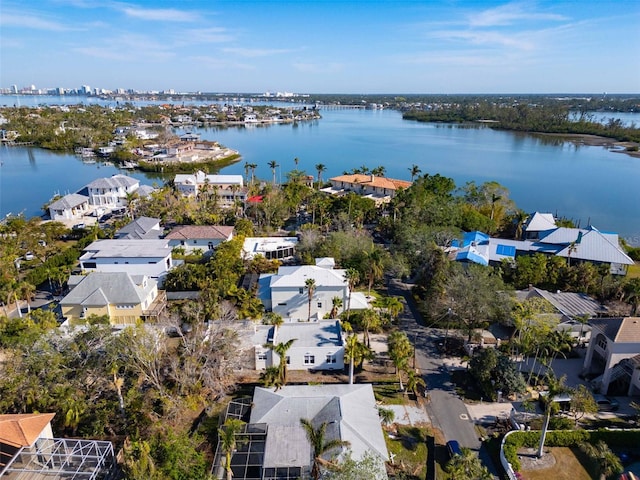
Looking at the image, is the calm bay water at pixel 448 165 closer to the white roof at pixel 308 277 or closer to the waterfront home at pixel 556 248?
the waterfront home at pixel 556 248

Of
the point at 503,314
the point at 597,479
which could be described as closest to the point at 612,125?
the point at 503,314

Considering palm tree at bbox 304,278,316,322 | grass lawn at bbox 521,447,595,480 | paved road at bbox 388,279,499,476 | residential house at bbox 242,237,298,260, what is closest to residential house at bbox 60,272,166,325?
palm tree at bbox 304,278,316,322

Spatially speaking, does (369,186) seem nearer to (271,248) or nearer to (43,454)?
(271,248)

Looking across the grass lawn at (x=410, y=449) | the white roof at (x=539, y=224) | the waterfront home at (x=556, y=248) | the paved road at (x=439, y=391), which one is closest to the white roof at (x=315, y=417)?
the grass lawn at (x=410, y=449)

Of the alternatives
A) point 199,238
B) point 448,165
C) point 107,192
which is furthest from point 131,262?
point 448,165

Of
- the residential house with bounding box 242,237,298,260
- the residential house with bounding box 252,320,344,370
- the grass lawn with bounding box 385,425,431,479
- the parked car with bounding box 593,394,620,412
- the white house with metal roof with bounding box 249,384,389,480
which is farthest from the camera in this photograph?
the residential house with bounding box 242,237,298,260

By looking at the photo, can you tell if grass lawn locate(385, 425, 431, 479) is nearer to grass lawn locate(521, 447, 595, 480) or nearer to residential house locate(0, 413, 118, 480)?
grass lawn locate(521, 447, 595, 480)
